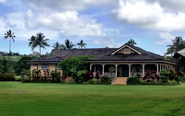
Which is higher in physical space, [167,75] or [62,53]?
[62,53]

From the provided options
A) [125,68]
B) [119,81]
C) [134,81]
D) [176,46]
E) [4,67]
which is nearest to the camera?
[134,81]

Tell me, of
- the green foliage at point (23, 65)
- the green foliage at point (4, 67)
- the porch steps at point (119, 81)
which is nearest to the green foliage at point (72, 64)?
the porch steps at point (119, 81)

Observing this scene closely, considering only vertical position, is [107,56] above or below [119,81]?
above

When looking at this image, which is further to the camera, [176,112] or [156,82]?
[156,82]

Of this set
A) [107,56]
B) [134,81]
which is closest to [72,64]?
[107,56]

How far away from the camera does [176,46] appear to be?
67.9 meters

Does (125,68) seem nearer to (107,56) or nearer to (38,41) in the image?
(107,56)

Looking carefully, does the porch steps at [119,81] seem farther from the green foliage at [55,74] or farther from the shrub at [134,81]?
the green foliage at [55,74]

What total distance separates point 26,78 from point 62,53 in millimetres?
9639

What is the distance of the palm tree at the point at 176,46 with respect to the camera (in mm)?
65938

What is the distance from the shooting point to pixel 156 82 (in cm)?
3416

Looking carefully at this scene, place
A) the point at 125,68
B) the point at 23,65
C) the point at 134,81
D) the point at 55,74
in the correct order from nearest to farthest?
the point at 134,81, the point at 125,68, the point at 55,74, the point at 23,65

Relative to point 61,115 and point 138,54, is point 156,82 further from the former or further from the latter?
point 61,115

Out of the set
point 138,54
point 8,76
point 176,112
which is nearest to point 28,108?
point 176,112
